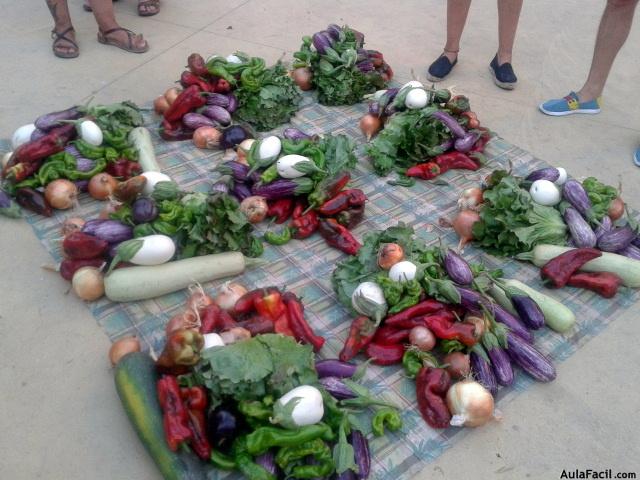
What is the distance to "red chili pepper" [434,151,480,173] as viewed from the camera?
4008 millimetres

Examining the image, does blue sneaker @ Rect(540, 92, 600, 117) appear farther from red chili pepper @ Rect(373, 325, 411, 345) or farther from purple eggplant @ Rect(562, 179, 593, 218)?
red chili pepper @ Rect(373, 325, 411, 345)

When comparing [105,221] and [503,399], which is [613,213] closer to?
[503,399]

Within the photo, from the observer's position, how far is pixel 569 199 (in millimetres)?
3352

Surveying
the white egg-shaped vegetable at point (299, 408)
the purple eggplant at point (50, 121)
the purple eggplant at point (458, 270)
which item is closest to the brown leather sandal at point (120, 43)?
the purple eggplant at point (50, 121)

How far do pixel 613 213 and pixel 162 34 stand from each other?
4786 mm

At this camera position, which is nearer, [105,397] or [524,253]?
[105,397]

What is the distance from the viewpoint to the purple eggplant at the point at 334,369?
2523 mm

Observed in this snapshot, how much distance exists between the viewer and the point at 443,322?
2666 mm

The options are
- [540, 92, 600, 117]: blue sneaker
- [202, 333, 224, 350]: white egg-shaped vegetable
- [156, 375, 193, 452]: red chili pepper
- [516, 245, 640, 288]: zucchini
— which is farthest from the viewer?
[540, 92, 600, 117]: blue sneaker

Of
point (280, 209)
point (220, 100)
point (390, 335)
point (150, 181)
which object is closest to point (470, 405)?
point (390, 335)

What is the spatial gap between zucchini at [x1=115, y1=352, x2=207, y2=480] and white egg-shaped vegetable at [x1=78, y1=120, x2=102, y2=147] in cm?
178

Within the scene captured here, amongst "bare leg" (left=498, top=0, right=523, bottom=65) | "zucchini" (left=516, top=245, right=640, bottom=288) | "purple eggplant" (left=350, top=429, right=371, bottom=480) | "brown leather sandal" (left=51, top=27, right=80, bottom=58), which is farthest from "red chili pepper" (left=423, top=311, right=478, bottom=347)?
"brown leather sandal" (left=51, top=27, right=80, bottom=58)

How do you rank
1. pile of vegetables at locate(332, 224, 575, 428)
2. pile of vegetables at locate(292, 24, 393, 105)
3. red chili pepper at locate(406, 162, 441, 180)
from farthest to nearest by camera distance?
pile of vegetables at locate(292, 24, 393, 105) → red chili pepper at locate(406, 162, 441, 180) → pile of vegetables at locate(332, 224, 575, 428)

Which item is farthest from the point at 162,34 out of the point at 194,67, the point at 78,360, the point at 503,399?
the point at 503,399
